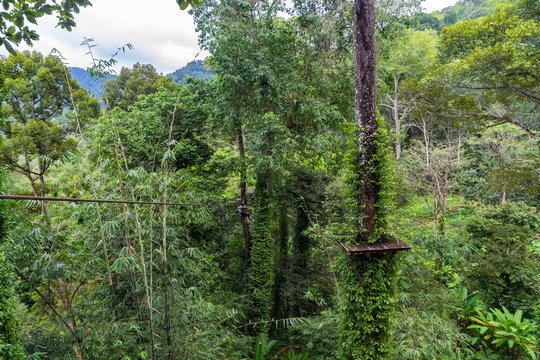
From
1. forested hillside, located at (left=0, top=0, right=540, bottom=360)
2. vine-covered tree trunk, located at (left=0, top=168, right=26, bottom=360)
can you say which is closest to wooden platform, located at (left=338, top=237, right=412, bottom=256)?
forested hillside, located at (left=0, top=0, right=540, bottom=360)

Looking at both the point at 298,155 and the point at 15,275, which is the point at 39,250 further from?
the point at 298,155

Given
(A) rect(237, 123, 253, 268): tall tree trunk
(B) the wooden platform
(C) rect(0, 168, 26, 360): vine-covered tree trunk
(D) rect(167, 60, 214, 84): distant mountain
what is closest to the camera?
(C) rect(0, 168, 26, 360): vine-covered tree trunk

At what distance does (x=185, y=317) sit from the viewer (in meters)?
2.86

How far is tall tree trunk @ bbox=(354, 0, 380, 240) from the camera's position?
2750 mm

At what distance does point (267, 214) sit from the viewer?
693 centimetres

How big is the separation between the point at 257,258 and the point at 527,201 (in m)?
11.4

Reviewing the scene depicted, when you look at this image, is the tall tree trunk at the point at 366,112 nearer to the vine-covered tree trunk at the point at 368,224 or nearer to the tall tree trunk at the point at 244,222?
the vine-covered tree trunk at the point at 368,224

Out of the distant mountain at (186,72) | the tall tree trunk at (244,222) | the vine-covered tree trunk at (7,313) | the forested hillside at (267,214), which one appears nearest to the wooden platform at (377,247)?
the forested hillside at (267,214)

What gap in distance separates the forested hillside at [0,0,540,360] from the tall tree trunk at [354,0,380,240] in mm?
16

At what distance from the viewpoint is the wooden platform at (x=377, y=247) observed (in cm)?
268

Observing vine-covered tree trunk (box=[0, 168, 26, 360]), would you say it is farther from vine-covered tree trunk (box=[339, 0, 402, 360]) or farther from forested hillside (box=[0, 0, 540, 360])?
vine-covered tree trunk (box=[339, 0, 402, 360])

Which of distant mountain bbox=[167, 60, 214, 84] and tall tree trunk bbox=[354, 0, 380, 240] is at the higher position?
distant mountain bbox=[167, 60, 214, 84]

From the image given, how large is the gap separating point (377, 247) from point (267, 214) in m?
4.38

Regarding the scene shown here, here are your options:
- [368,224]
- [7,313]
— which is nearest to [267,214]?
[368,224]
